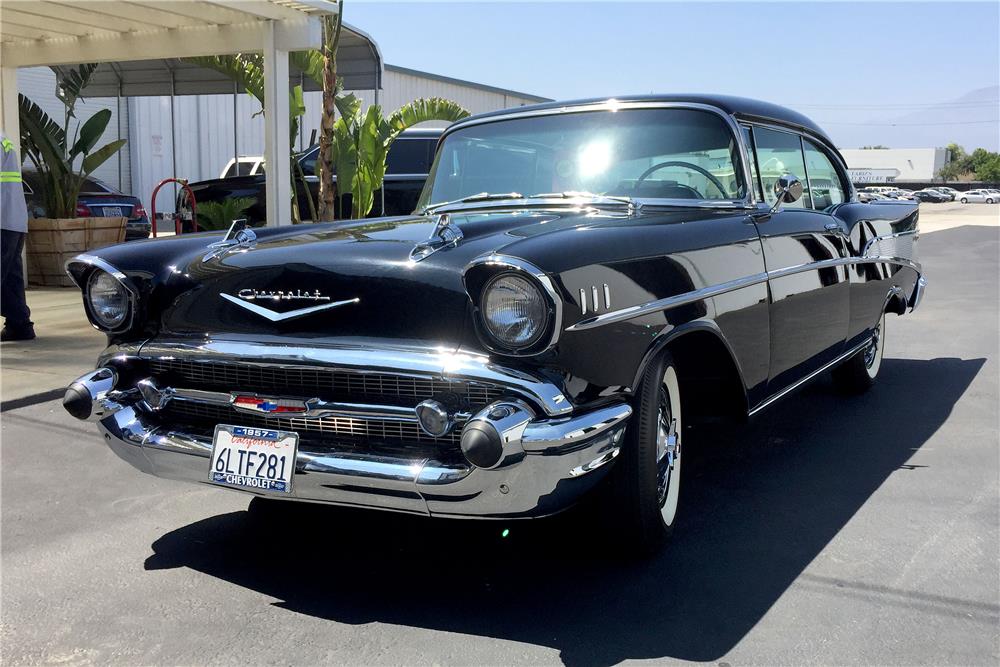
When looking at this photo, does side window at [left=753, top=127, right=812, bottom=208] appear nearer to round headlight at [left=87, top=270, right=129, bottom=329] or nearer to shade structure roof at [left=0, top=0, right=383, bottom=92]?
round headlight at [left=87, top=270, right=129, bottom=329]

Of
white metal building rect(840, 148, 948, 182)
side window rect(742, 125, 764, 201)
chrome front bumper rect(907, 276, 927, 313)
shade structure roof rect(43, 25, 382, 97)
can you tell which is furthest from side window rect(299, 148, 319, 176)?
white metal building rect(840, 148, 948, 182)

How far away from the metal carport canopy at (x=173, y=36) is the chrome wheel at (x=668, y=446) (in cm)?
578

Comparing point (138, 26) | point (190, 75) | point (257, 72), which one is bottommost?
point (257, 72)

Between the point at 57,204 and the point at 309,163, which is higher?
the point at 309,163

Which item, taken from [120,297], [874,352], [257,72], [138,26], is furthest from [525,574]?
[257,72]

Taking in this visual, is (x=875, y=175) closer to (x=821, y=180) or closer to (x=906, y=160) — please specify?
(x=906, y=160)

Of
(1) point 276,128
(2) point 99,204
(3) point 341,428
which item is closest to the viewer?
(3) point 341,428

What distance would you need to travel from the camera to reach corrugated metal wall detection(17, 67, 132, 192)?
20.1 metres

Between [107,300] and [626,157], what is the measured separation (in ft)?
6.56

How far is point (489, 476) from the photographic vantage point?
2562 mm

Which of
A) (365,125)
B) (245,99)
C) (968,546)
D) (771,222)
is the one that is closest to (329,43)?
(365,125)

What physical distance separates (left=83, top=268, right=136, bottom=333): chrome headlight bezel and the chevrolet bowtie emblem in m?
0.37

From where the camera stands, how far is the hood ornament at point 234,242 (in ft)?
10.5

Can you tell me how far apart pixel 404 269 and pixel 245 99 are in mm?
24200
